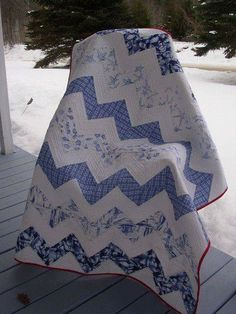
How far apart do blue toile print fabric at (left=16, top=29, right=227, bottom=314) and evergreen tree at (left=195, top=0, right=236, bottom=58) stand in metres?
6.24

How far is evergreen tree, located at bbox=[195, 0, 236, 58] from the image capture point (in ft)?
23.3

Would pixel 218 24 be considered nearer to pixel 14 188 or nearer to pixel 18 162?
pixel 18 162

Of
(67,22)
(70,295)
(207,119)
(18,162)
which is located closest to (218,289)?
(70,295)

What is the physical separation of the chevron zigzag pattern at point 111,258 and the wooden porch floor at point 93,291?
9cm

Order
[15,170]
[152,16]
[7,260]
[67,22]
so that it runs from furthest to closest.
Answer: [67,22]
[152,16]
[15,170]
[7,260]

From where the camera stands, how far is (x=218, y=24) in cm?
713

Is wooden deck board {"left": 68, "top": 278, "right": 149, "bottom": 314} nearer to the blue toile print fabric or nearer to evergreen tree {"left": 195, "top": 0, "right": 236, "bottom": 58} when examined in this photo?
the blue toile print fabric

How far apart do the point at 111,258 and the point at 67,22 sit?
27.1 feet

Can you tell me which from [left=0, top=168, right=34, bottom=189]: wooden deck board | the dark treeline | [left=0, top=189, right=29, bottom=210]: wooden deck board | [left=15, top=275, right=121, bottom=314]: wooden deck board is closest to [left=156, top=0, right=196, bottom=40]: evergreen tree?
the dark treeline

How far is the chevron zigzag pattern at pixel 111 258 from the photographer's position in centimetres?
124

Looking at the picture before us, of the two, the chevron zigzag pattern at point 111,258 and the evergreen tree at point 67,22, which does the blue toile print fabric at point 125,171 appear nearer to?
the chevron zigzag pattern at point 111,258

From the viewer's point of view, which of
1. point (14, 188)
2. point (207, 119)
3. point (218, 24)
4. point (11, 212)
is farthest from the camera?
point (218, 24)

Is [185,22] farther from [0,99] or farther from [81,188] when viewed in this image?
[81,188]

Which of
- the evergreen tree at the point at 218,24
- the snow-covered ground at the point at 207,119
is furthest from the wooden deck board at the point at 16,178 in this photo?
the evergreen tree at the point at 218,24
